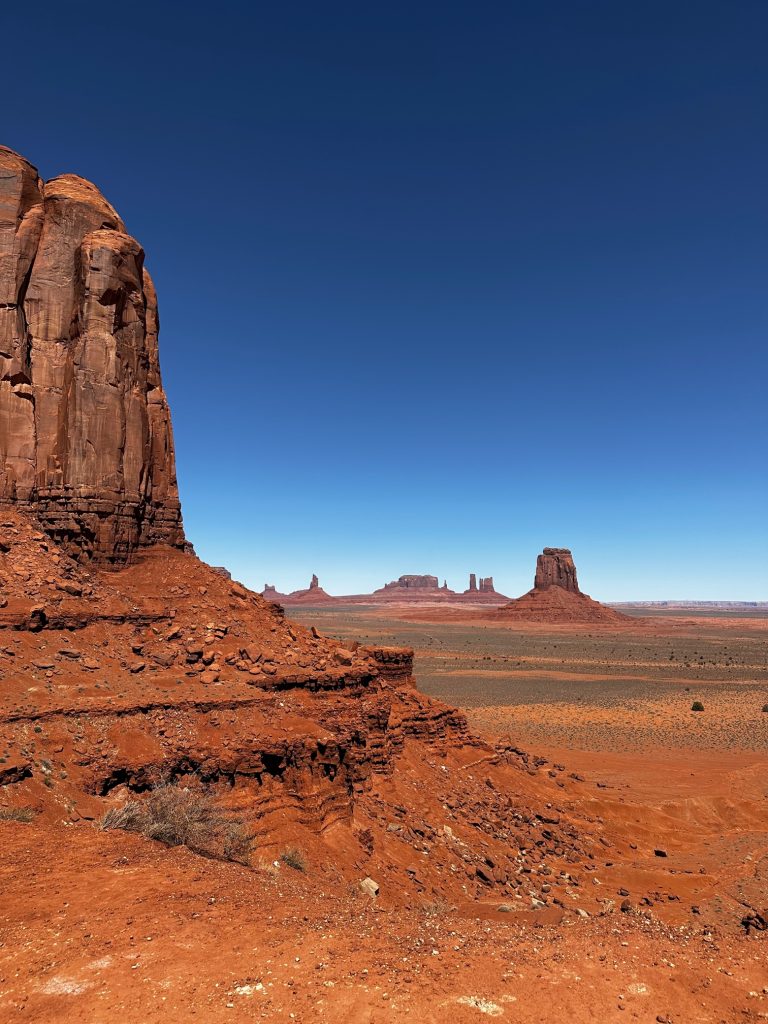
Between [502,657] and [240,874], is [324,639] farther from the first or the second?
[502,657]

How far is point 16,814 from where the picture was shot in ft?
33.0

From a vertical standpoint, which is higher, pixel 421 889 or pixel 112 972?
pixel 112 972

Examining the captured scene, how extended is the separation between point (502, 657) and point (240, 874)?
79925 millimetres

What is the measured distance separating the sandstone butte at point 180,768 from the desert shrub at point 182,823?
0.92 ft

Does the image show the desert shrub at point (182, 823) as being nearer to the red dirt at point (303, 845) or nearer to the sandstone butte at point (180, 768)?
the sandstone butte at point (180, 768)

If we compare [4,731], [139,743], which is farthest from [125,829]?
[4,731]

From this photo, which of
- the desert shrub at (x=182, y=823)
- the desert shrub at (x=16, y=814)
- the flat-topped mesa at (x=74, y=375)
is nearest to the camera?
the desert shrub at (x=16, y=814)

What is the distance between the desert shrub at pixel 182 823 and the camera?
10633mm

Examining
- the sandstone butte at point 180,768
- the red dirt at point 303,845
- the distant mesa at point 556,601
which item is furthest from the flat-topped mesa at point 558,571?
the sandstone butte at point 180,768

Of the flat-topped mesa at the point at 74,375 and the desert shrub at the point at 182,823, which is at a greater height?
the flat-topped mesa at the point at 74,375

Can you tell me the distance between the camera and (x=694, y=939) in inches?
339

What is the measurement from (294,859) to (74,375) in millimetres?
16598

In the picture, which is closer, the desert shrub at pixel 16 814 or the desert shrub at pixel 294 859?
the desert shrub at pixel 16 814

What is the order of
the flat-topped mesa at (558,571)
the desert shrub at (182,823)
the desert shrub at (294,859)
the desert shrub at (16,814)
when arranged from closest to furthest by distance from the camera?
1. the desert shrub at (16,814)
2. the desert shrub at (182,823)
3. the desert shrub at (294,859)
4. the flat-topped mesa at (558,571)
